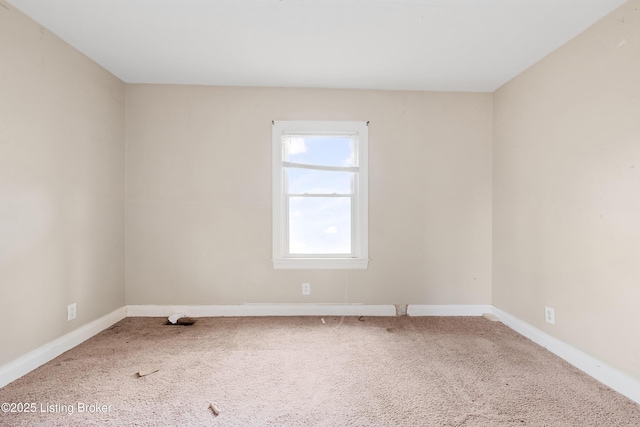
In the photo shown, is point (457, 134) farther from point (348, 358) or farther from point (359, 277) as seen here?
point (348, 358)

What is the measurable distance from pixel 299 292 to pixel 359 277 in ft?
2.23

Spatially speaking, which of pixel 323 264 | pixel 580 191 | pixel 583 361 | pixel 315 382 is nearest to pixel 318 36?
pixel 323 264

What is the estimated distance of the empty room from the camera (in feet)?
6.34

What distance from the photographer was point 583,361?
220 cm

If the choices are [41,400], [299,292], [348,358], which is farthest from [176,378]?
[299,292]

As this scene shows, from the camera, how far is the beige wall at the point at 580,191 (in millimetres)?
1916

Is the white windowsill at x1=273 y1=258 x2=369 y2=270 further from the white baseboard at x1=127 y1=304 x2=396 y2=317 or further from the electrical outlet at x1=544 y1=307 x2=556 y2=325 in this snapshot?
the electrical outlet at x1=544 y1=307 x2=556 y2=325

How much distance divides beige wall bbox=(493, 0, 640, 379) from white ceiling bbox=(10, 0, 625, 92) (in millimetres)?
247

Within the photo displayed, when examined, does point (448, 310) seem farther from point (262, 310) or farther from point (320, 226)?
point (262, 310)

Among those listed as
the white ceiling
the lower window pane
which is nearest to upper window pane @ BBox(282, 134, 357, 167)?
the lower window pane

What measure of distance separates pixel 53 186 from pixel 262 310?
7.01ft

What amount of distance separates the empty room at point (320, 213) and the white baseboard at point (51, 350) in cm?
2

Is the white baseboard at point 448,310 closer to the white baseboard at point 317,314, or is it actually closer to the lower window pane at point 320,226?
the white baseboard at point 317,314

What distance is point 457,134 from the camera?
333 cm
